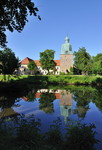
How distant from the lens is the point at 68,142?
436cm

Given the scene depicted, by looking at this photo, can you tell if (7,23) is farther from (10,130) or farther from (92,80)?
(92,80)

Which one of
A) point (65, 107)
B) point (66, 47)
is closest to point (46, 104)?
point (65, 107)

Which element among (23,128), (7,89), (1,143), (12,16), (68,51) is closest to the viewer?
(1,143)

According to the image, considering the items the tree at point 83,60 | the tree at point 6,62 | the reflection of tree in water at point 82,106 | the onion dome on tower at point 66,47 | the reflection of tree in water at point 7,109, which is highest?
the onion dome on tower at point 66,47

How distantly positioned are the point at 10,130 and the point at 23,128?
961mm

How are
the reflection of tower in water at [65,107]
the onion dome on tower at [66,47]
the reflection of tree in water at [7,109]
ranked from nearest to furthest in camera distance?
the reflection of tree in water at [7,109] → the reflection of tower in water at [65,107] → the onion dome on tower at [66,47]

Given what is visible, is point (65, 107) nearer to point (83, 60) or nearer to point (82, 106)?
point (82, 106)

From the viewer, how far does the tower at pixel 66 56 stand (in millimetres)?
71062

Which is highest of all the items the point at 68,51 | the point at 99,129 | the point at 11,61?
the point at 68,51

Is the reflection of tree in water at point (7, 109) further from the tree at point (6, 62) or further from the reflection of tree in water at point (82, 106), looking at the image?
the tree at point (6, 62)

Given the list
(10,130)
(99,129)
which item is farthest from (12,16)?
(99,129)

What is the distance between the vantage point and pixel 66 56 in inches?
2832

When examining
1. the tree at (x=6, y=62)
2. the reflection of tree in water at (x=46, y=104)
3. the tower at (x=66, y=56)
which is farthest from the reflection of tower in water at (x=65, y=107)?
the tower at (x=66, y=56)

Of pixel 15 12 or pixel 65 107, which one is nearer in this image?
pixel 15 12
